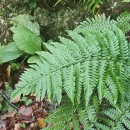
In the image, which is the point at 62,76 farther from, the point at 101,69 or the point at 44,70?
the point at 101,69

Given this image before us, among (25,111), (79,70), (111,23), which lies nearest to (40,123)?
(25,111)

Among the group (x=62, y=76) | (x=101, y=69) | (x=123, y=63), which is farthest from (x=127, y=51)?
(x=62, y=76)

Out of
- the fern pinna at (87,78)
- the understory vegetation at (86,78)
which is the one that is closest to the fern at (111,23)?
the understory vegetation at (86,78)

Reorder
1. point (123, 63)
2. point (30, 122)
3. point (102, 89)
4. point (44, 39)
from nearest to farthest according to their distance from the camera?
1. point (102, 89)
2. point (123, 63)
3. point (30, 122)
4. point (44, 39)

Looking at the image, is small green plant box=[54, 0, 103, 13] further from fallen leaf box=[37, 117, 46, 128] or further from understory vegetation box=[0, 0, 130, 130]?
fallen leaf box=[37, 117, 46, 128]

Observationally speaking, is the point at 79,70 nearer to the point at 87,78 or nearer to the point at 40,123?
the point at 87,78

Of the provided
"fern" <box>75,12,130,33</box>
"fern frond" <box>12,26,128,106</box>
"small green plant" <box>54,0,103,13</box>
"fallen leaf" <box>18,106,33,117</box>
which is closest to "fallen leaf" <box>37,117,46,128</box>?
"fallen leaf" <box>18,106,33,117</box>
